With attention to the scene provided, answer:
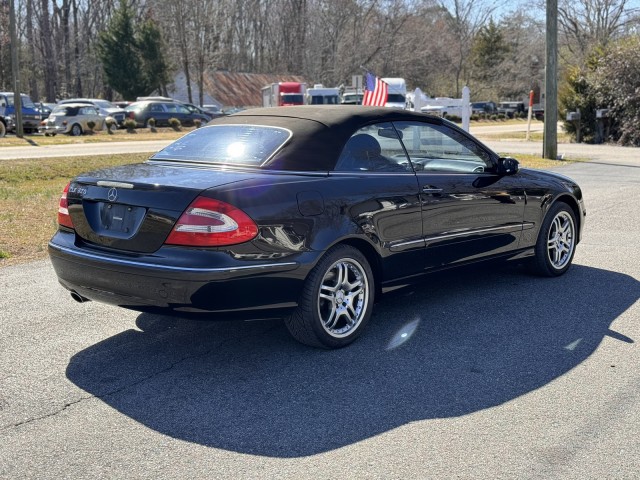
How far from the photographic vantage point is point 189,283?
14.3ft

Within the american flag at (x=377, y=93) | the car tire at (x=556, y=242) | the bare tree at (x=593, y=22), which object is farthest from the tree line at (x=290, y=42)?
the car tire at (x=556, y=242)

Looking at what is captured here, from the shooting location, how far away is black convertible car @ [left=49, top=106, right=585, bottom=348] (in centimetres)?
447

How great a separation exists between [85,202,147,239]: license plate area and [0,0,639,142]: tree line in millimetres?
57065

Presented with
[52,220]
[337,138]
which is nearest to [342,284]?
[337,138]

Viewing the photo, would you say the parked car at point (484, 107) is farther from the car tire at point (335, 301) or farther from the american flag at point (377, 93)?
the car tire at point (335, 301)

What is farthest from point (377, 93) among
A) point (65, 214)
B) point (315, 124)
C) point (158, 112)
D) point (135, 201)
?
point (158, 112)

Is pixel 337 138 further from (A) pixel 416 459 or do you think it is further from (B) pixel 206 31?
(B) pixel 206 31

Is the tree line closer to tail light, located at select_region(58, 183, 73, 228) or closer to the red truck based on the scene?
the red truck

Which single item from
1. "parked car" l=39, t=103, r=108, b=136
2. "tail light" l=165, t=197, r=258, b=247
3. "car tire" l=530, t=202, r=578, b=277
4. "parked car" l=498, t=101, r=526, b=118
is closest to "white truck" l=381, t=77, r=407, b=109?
"parked car" l=39, t=103, r=108, b=136

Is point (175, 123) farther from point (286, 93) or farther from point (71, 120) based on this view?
point (286, 93)

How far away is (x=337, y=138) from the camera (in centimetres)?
526

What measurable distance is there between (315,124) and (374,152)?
0.48 metres

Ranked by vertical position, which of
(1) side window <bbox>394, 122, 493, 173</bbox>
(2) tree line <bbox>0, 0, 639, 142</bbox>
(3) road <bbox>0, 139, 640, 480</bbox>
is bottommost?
(3) road <bbox>0, 139, 640, 480</bbox>

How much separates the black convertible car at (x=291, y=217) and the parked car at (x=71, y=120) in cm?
3034
